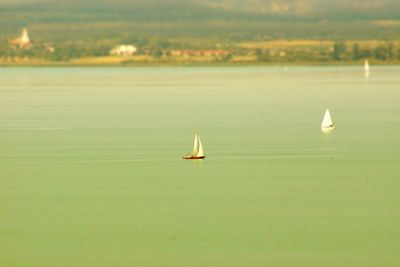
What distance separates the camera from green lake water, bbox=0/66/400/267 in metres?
14.5

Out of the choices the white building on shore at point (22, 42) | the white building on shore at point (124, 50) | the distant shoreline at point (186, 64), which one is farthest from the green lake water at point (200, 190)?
the white building on shore at point (22, 42)

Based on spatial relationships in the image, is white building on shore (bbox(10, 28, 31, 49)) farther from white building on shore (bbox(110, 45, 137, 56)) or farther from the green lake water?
the green lake water

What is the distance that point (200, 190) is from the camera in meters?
19.1

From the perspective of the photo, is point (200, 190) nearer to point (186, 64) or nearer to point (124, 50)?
point (186, 64)

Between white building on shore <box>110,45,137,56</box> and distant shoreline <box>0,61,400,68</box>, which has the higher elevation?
white building on shore <box>110,45,137,56</box>

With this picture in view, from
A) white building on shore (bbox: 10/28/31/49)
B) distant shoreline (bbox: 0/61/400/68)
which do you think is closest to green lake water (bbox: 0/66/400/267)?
distant shoreline (bbox: 0/61/400/68)

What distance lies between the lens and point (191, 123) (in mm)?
31719

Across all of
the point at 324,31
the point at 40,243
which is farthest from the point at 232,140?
the point at 324,31

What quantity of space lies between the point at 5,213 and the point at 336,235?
4.77 metres

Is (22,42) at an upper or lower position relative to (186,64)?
upper

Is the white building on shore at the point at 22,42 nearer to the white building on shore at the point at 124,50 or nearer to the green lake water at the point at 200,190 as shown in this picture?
the white building on shore at the point at 124,50

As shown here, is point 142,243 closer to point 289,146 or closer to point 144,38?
point 289,146

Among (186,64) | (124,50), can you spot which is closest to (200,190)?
(186,64)

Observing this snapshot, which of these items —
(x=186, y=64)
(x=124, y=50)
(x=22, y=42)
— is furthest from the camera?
(x=22, y=42)
